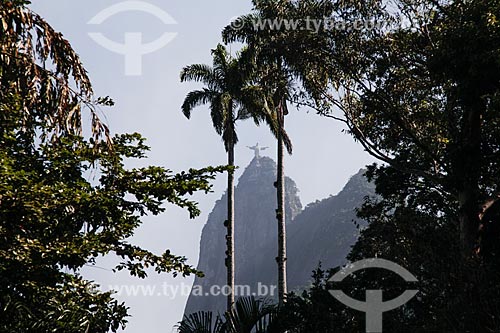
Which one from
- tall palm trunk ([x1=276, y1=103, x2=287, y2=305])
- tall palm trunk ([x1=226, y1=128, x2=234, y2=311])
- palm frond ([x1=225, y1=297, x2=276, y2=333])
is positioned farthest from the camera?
tall palm trunk ([x1=226, y1=128, x2=234, y2=311])

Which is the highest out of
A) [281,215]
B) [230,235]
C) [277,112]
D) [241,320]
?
[277,112]

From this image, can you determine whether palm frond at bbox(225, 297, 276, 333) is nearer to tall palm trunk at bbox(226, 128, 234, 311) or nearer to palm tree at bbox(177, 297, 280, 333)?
palm tree at bbox(177, 297, 280, 333)

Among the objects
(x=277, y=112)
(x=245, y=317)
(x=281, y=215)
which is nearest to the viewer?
(x=245, y=317)

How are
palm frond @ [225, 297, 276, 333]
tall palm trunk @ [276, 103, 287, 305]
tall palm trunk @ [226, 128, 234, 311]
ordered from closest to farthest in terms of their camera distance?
palm frond @ [225, 297, 276, 333], tall palm trunk @ [276, 103, 287, 305], tall palm trunk @ [226, 128, 234, 311]

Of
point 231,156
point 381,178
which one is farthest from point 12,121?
point 231,156

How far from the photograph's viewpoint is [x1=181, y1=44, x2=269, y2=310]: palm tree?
1031 inches

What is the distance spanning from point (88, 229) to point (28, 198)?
1548 mm

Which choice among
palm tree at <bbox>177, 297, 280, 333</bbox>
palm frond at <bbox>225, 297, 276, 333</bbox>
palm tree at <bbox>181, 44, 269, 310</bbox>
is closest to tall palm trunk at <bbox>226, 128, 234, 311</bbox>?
palm tree at <bbox>181, 44, 269, 310</bbox>

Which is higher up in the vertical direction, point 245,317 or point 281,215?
point 281,215

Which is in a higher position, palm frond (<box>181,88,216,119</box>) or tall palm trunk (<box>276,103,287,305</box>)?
palm frond (<box>181,88,216,119</box>)

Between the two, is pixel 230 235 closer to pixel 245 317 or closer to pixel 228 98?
pixel 228 98

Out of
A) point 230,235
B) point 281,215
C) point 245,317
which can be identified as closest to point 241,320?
point 245,317

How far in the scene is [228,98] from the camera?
27875mm

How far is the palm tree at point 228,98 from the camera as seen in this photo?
85.9 ft
